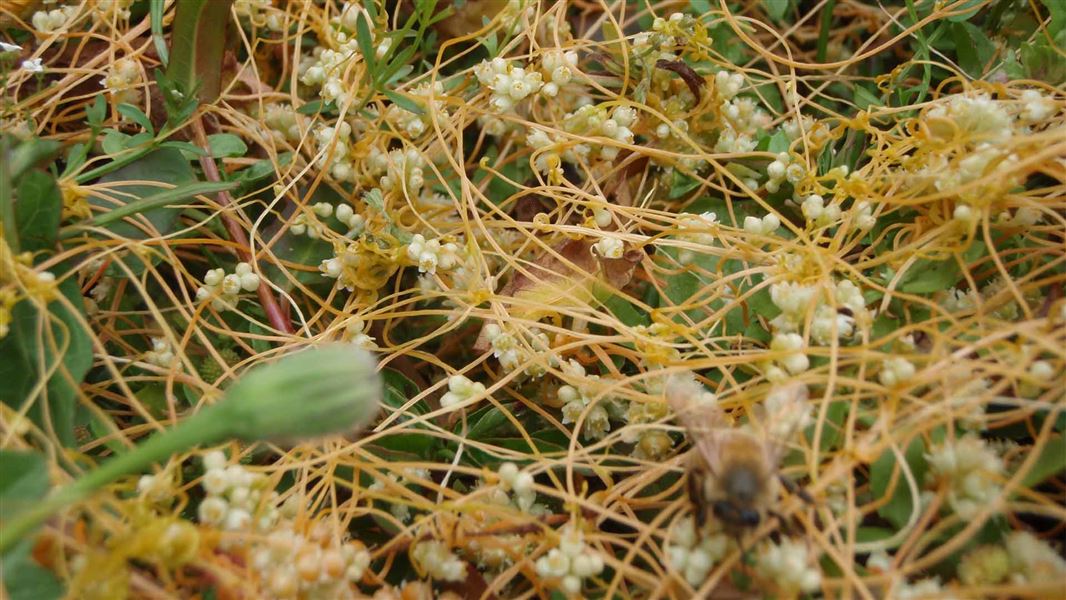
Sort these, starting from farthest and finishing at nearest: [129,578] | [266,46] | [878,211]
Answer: [266,46] < [878,211] < [129,578]

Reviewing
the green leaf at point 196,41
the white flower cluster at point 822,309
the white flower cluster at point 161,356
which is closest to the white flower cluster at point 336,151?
the green leaf at point 196,41

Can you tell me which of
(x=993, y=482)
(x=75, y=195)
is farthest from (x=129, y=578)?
(x=993, y=482)

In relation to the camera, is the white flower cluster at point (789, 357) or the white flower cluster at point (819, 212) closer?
the white flower cluster at point (789, 357)

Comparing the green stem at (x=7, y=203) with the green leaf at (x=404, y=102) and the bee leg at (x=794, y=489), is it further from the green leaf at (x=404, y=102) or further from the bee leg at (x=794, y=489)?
the bee leg at (x=794, y=489)

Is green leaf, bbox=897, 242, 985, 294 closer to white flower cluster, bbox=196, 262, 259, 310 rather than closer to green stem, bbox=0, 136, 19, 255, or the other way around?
white flower cluster, bbox=196, 262, 259, 310

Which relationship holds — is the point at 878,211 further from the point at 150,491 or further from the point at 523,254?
the point at 150,491

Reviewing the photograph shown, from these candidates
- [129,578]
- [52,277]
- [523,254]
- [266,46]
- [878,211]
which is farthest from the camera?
[266,46]
